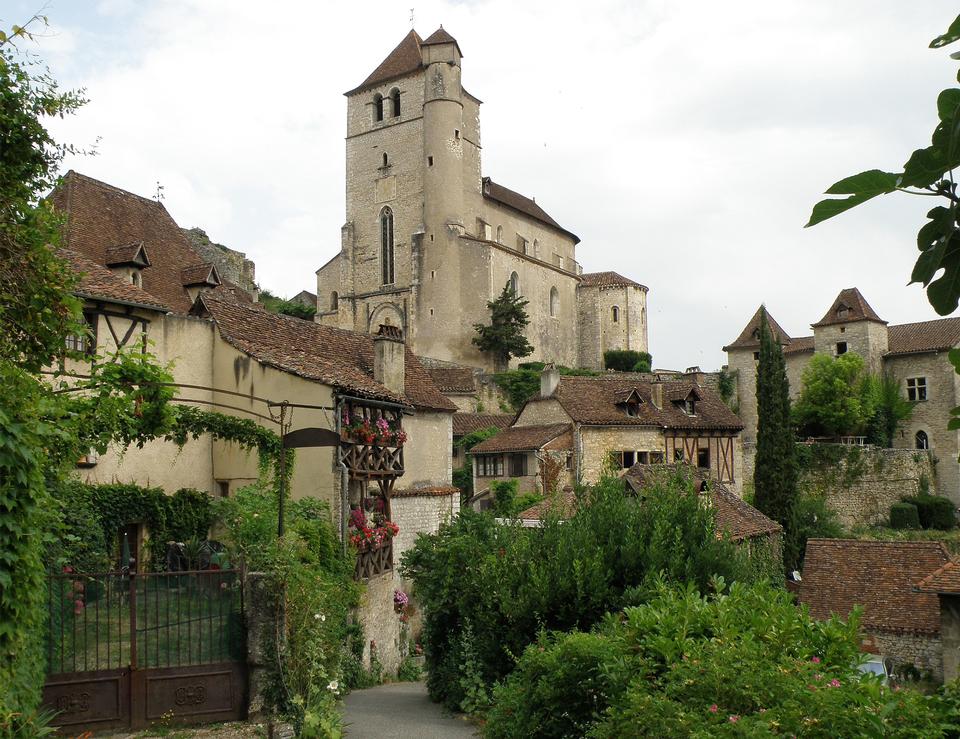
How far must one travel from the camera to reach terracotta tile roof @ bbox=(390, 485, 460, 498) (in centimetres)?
2061

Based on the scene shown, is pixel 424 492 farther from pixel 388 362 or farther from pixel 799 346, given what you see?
pixel 799 346

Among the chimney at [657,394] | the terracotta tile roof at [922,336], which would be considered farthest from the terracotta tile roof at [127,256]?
the terracotta tile roof at [922,336]

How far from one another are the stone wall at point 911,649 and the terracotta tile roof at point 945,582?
174 centimetres

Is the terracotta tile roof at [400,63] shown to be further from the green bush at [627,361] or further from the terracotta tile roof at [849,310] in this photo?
the terracotta tile roof at [849,310]

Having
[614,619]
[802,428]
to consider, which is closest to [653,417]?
[802,428]

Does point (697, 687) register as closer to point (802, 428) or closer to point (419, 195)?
point (802, 428)

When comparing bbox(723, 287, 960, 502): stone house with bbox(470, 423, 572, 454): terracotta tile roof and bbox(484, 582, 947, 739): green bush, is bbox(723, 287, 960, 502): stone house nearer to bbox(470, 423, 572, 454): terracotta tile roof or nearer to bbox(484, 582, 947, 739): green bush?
bbox(470, 423, 572, 454): terracotta tile roof

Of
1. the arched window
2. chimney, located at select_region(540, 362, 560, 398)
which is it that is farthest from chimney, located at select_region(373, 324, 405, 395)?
the arched window

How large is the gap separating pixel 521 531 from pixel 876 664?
1027 cm

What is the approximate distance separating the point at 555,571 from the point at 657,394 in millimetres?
26007

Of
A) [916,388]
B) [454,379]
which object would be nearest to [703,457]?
[454,379]

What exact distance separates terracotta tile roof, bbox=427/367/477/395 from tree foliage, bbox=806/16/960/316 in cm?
4288

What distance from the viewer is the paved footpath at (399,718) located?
10.6 m

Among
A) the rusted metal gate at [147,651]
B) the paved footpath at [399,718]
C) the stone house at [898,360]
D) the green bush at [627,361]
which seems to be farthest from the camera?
the green bush at [627,361]
